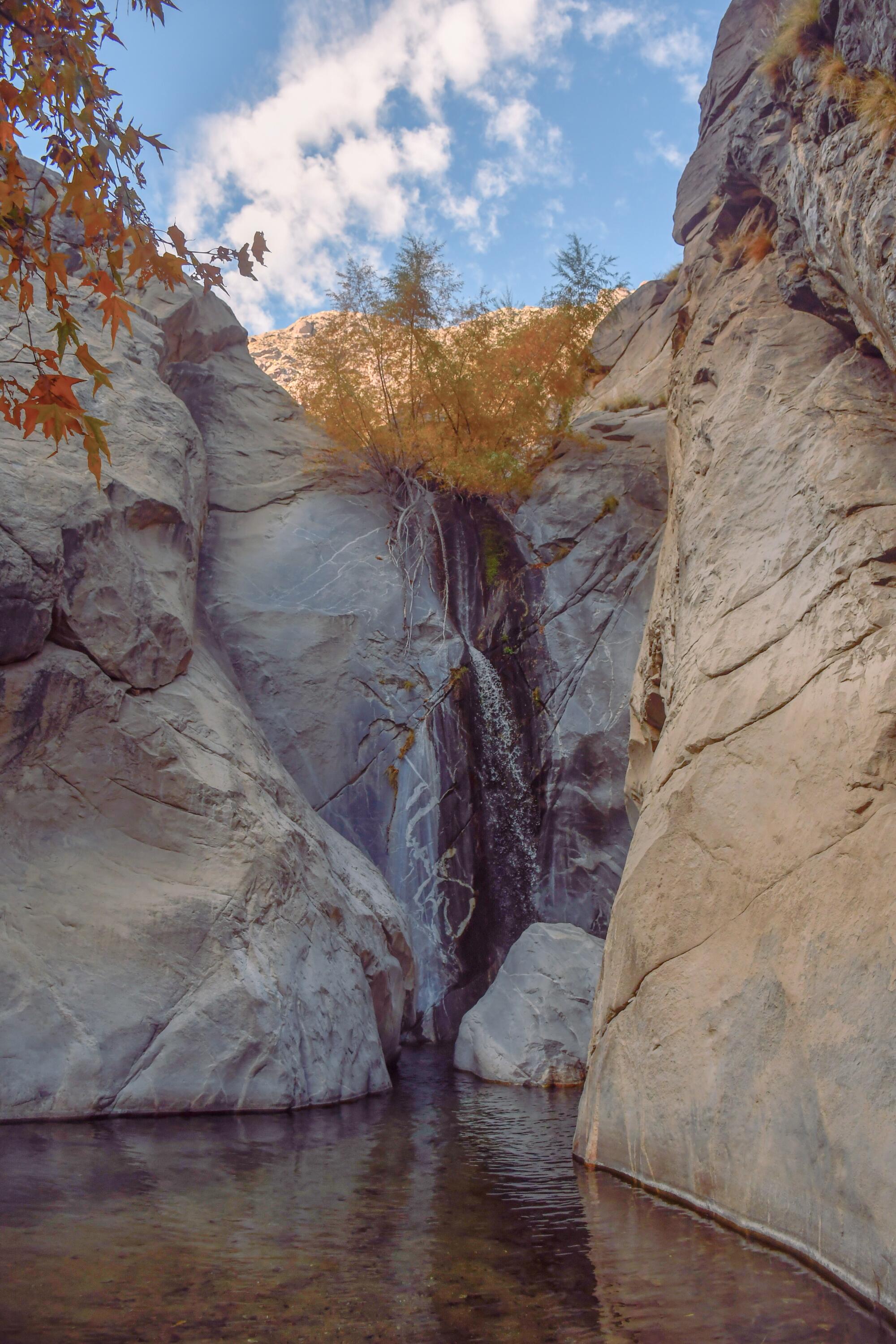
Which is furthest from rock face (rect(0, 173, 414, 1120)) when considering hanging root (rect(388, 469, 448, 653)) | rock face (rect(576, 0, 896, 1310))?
hanging root (rect(388, 469, 448, 653))

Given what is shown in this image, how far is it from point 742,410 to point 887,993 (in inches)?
230

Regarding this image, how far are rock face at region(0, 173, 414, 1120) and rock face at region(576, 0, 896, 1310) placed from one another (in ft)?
10.4

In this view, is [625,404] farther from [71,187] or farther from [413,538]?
[71,187]

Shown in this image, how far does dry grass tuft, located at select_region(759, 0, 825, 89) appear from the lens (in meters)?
7.88

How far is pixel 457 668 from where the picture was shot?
1567cm

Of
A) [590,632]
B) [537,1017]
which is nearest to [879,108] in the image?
[537,1017]

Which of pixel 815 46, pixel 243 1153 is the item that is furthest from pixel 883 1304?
pixel 815 46

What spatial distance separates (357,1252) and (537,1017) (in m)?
6.48

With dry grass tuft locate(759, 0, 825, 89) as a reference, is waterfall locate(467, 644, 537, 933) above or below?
below

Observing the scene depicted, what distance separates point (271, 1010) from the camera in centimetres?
884

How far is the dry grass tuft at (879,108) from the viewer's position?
6.57 m

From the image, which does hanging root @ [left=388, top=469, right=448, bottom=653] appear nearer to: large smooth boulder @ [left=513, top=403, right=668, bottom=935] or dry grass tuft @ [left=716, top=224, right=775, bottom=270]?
large smooth boulder @ [left=513, top=403, right=668, bottom=935]

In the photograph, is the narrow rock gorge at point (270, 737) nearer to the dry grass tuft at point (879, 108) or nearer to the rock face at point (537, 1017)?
the rock face at point (537, 1017)

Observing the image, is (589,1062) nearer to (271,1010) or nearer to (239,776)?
(271,1010)
